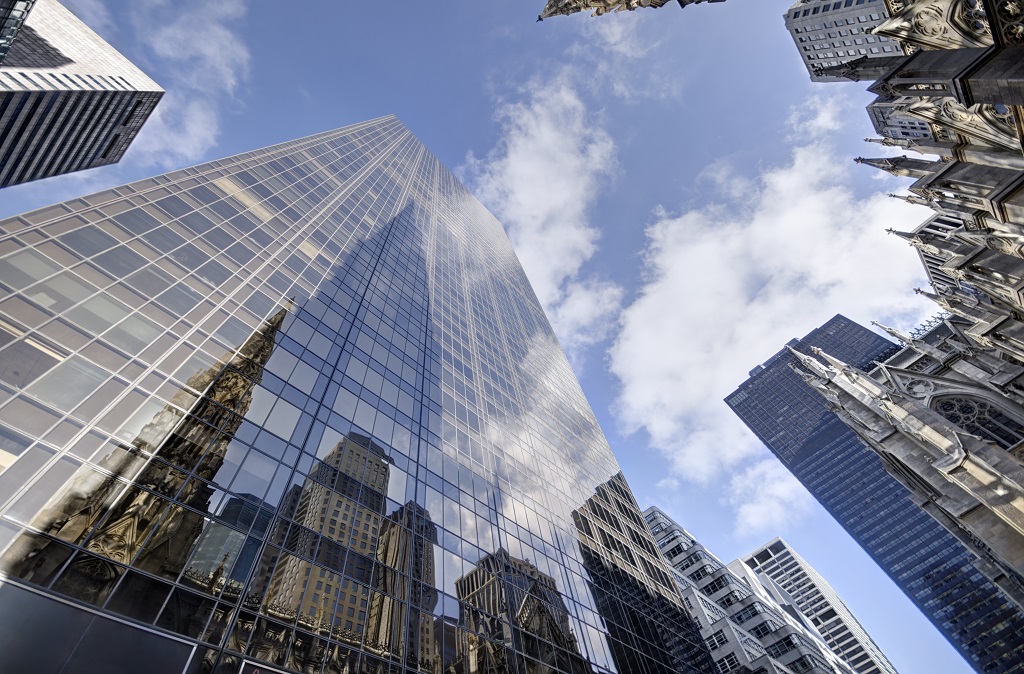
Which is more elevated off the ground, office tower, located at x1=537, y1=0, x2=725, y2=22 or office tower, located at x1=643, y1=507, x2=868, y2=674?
office tower, located at x1=537, y1=0, x2=725, y2=22

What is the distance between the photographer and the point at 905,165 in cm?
3575

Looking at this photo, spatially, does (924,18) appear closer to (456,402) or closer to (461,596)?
(461,596)

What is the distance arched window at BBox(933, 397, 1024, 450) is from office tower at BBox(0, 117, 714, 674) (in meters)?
28.1

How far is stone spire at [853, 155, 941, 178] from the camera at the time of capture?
3350cm

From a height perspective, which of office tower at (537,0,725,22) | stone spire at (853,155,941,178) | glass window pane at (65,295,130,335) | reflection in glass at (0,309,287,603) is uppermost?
office tower at (537,0,725,22)

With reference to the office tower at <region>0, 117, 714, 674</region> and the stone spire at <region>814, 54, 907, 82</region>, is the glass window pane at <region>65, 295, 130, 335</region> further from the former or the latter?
the stone spire at <region>814, 54, 907, 82</region>

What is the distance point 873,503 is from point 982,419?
9565 centimetres

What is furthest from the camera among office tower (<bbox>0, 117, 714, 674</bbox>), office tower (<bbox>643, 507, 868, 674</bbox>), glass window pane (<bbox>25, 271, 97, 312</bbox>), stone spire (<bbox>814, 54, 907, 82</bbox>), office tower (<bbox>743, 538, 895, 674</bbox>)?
office tower (<bbox>743, 538, 895, 674</bbox>)

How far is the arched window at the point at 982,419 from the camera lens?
124 feet

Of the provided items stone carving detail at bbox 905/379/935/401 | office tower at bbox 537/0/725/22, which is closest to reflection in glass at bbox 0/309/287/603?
office tower at bbox 537/0/725/22

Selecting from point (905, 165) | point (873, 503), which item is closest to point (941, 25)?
point (905, 165)

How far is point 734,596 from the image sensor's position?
57.5 meters

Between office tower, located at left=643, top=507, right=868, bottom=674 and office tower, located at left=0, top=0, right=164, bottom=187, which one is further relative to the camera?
office tower, located at left=0, top=0, right=164, bottom=187

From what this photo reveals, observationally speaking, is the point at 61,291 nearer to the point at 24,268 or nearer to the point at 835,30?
the point at 24,268
